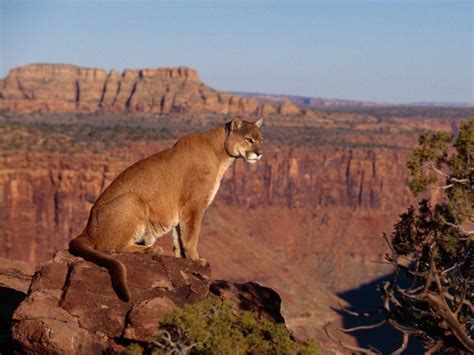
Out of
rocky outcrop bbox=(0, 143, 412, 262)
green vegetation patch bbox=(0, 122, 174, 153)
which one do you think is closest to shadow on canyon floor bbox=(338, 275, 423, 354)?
rocky outcrop bbox=(0, 143, 412, 262)

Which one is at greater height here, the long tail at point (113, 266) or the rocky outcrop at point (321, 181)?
the long tail at point (113, 266)

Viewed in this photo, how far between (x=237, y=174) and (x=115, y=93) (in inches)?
2157

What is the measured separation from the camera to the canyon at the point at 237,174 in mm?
46750

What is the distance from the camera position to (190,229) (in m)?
12.0

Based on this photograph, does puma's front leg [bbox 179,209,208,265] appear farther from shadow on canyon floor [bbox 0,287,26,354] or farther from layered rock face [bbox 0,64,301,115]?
layered rock face [bbox 0,64,301,115]

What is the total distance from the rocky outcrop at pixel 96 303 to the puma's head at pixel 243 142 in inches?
72.1

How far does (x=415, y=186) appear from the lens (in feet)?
53.8

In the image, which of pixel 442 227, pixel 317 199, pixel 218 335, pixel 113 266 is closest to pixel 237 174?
pixel 317 199

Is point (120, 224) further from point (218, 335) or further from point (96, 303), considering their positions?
point (218, 335)

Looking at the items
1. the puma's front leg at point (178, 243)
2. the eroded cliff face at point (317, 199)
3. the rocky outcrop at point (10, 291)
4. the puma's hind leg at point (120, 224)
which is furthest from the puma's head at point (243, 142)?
the eroded cliff face at point (317, 199)

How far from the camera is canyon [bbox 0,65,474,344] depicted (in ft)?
153

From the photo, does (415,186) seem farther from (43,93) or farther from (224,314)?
(43,93)

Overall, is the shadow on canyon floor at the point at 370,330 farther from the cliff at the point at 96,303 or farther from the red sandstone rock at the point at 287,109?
the red sandstone rock at the point at 287,109

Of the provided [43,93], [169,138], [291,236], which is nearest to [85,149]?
[169,138]
